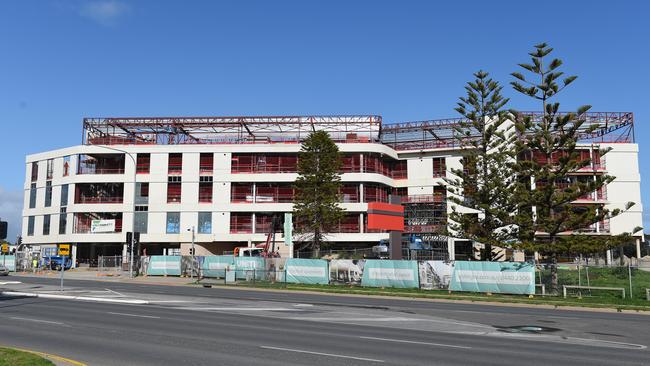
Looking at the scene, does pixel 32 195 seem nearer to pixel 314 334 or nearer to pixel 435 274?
pixel 435 274

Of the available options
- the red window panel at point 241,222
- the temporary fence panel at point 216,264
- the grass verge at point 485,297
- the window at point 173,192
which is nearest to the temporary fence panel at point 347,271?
the grass verge at point 485,297

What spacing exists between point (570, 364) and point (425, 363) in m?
2.98

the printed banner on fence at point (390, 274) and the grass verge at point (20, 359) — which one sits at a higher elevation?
the printed banner on fence at point (390, 274)

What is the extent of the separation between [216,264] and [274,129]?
93.8ft

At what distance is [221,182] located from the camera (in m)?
66.2

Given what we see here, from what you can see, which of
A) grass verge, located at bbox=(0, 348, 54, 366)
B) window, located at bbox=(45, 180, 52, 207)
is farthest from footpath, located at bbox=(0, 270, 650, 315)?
window, located at bbox=(45, 180, 52, 207)

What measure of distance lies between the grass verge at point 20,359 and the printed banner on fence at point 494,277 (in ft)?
86.8

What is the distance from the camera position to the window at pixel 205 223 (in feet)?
214

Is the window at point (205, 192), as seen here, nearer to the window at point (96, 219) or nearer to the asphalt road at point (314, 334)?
the window at point (96, 219)

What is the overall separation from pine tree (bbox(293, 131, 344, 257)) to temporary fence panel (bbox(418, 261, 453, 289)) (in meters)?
21.6

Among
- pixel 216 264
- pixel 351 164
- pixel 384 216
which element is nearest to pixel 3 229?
pixel 384 216

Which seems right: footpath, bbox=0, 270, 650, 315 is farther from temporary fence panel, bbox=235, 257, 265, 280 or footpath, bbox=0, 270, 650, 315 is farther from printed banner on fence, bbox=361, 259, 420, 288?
temporary fence panel, bbox=235, 257, 265, 280

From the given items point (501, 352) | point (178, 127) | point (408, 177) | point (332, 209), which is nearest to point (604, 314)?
point (501, 352)

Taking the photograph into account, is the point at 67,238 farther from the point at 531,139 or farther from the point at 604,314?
the point at 604,314
